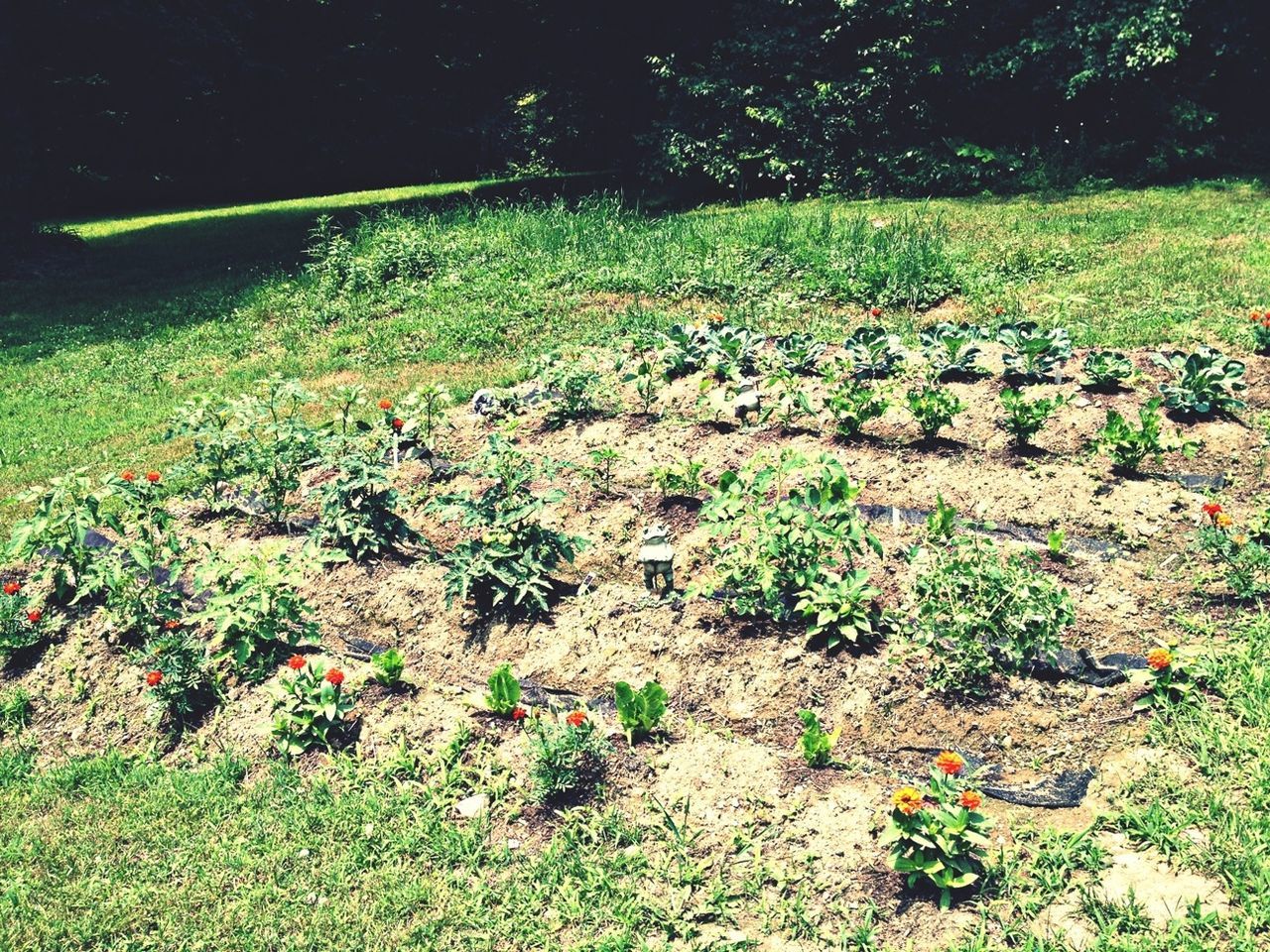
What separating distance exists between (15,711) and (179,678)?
2.44 ft

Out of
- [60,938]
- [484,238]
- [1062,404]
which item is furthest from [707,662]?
[484,238]

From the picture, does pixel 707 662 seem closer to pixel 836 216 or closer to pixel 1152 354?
pixel 1152 354

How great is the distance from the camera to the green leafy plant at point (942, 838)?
265 cm

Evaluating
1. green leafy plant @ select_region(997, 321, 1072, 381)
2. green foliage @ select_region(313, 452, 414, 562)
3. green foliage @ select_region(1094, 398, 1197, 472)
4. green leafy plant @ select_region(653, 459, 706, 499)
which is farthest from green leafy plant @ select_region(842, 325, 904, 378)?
green foliage @ select_region(313, 452, 414, 562)

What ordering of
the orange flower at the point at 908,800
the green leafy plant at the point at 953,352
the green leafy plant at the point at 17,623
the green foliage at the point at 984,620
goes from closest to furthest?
the orange flower at the point at 908,800 → the green foliage at the point at 984,620 → the green leafy plant at the point at 17,623 → the green leafy plant at the point at 953,352

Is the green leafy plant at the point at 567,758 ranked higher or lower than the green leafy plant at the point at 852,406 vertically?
lower

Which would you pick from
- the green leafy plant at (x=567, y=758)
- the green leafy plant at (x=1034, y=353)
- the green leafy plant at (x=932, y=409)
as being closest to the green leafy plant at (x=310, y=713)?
the green leafy plant at (x=567, y=758)

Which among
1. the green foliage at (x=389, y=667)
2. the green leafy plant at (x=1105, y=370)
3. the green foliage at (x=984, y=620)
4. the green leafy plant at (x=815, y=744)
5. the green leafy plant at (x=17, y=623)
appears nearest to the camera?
the green leafy plant at (x=815, y=744)

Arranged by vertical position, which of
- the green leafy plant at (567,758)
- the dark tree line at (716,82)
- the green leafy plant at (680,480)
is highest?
the dark tree line at (716,82)

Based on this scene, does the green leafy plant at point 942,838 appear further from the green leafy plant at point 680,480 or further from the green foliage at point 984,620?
the green leafy plant at point 680,480

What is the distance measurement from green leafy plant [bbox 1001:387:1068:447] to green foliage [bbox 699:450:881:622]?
129 cm

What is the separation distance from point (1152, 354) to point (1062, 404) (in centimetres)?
92

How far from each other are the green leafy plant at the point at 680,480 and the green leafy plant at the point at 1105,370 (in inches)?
85.3

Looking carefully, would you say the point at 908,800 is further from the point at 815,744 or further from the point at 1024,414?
the point at 1024,414
